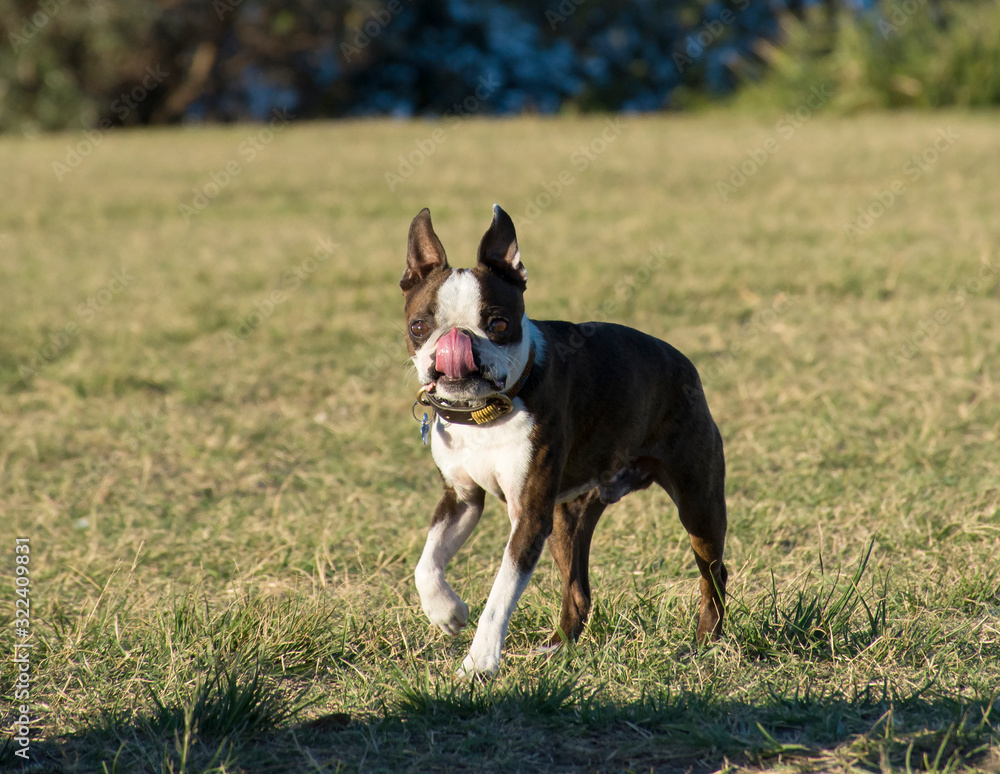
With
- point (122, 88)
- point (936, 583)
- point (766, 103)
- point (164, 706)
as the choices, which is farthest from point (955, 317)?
point (122, 88)

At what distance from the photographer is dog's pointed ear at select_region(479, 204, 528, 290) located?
316 centimetres

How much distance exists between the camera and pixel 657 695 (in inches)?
118

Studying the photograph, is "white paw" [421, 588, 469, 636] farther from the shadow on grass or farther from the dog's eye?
the dog's eye

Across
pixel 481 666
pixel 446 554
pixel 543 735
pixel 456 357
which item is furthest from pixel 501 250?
pixel 543 735

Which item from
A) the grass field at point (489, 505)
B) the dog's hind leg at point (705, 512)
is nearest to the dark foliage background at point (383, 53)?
the grass field at point (489, 505)

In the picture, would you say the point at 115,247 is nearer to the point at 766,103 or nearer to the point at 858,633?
the point at 858,633

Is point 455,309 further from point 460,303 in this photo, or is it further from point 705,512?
point 705,512

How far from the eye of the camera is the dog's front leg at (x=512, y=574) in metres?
2.99

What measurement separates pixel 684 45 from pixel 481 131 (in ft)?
30.0

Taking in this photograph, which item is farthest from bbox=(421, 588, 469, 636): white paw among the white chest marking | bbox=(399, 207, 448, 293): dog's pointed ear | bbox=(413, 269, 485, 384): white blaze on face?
bbox=(399, 207, 448, 293): dog's pointed ear

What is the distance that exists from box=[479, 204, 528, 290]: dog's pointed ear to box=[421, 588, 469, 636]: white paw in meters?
0.89

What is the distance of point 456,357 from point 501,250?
45 centimetres

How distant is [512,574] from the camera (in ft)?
9.91

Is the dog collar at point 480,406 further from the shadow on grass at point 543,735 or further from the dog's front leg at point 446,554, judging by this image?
the shadow on grass at point 543,735
